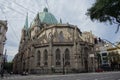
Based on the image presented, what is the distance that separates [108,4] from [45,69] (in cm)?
4621

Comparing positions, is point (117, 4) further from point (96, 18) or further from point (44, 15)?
point (44, 15)

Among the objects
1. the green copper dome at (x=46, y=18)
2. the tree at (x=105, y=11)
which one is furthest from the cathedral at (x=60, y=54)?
the tree at (x=105, y=11)

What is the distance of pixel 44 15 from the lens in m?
89.0

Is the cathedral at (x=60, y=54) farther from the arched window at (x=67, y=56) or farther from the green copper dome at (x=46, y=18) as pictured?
the green copper dome at (x=46, y=18)

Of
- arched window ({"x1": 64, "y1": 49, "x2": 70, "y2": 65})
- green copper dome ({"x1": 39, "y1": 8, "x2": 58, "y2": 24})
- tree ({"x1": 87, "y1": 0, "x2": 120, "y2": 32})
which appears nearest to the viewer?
tree ({"x1": 87, "y1": 0, "x2": 120, "y2": 32})

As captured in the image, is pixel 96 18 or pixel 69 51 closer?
pixel 96 18

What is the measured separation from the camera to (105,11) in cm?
1820

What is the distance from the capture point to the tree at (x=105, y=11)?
56.5 feet

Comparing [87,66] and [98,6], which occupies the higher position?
[98,6]

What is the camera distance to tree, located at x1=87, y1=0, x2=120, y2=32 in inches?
679

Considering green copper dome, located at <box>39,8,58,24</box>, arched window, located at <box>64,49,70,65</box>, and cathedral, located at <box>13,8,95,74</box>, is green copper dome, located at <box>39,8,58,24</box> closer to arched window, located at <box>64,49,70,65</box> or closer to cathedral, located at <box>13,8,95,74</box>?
cathedral, located at <box>13,8,95,74</box>

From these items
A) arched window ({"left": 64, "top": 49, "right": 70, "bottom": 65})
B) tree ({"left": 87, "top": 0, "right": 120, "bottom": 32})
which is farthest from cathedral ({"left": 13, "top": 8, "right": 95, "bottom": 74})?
tree ({"left": 87, "top": 0, "right": 120, "bottom": 32})

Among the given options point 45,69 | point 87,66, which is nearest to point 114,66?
point 87,66

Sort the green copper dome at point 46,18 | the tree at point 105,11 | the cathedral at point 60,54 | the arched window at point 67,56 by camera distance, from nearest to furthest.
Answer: the tree at point 105,11
the cathedral at point 60,54
the arched window at point 67,56
the green copper dome at point 46,18
